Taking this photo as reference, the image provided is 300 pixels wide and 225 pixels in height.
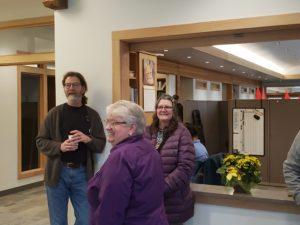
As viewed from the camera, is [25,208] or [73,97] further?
[25,208]

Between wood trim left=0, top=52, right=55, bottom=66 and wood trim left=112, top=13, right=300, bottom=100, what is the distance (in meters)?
1.64

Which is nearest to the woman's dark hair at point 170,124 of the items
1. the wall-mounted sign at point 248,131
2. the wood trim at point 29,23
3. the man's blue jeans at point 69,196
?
the man's blue jeans at point 69,196

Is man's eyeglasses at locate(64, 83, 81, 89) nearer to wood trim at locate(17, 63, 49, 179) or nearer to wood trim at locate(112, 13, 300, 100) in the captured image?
wood trim at locate(112, 13, 300, 100)

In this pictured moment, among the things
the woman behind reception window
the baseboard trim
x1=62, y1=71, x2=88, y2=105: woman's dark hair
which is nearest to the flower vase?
the woman behind reception window

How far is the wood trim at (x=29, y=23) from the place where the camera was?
4387mm

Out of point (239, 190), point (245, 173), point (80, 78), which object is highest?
point (80, 78)

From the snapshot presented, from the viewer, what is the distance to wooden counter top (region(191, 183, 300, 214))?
249 centimetres

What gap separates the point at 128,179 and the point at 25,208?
407 cm

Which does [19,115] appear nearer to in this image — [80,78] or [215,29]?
[80,78]

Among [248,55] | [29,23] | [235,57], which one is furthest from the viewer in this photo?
[248,55]

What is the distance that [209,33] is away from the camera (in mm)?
2707

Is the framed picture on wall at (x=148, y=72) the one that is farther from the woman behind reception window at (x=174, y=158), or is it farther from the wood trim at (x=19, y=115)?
the wood trim at (x=19, y=115)

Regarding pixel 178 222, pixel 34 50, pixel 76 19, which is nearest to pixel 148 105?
pixel 76 19

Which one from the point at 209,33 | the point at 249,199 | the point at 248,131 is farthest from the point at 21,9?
the point at 249,199
